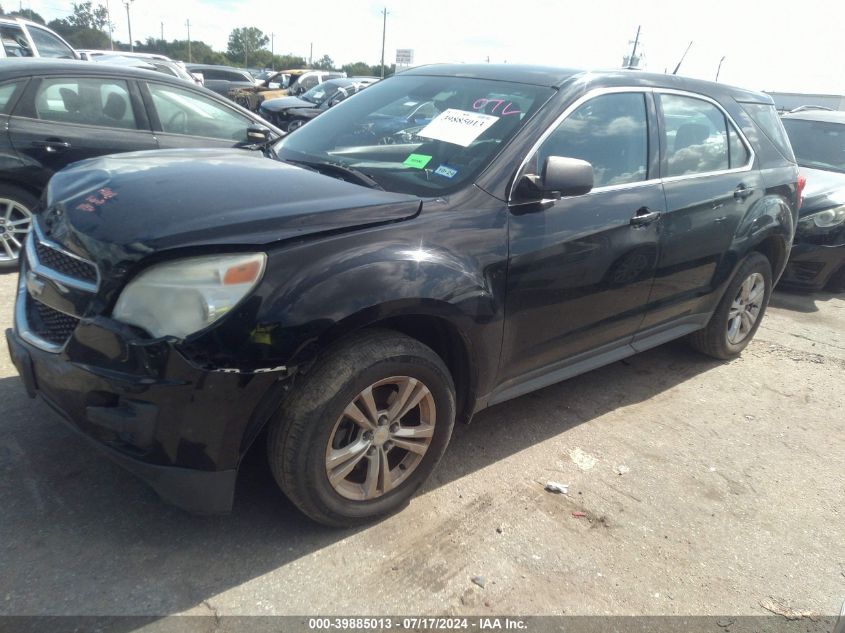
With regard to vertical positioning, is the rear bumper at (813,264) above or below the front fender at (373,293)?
below

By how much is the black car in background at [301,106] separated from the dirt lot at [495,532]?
126 inches

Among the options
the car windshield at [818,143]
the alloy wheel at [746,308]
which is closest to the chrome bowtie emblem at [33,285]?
the alloy wheel at [746,308]

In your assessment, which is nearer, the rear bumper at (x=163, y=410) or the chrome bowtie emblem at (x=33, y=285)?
the rear bumper at (x=163, y=410)

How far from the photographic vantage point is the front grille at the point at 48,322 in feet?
7.66

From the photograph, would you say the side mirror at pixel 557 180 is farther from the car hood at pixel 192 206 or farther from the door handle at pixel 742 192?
the door handle at pixel 742 192

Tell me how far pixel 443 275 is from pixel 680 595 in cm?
151

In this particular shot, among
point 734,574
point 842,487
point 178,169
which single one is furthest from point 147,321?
point 842,487

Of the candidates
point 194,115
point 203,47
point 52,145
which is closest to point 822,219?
point 194,115

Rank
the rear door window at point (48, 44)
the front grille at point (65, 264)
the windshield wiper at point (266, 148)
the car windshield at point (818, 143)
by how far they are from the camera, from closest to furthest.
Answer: the front grille at point (65, 264), the windshield wiper at point (266, 148), the car windshield at point (818, 143), the rear door window at point (48, 44)

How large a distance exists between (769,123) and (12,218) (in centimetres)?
559

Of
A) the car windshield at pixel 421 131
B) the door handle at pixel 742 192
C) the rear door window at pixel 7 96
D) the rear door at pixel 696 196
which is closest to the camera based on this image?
the car windshield at pixel 421 131

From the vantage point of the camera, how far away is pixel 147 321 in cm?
211

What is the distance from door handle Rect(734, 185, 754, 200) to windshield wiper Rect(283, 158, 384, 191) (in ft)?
7.97

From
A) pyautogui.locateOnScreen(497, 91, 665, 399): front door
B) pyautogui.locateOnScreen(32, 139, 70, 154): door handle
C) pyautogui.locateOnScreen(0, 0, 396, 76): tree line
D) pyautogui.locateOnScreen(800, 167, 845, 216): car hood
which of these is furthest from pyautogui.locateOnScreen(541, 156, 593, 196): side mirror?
pyautogui.locateOnScreen(0, 0, 396, 76): tree line
